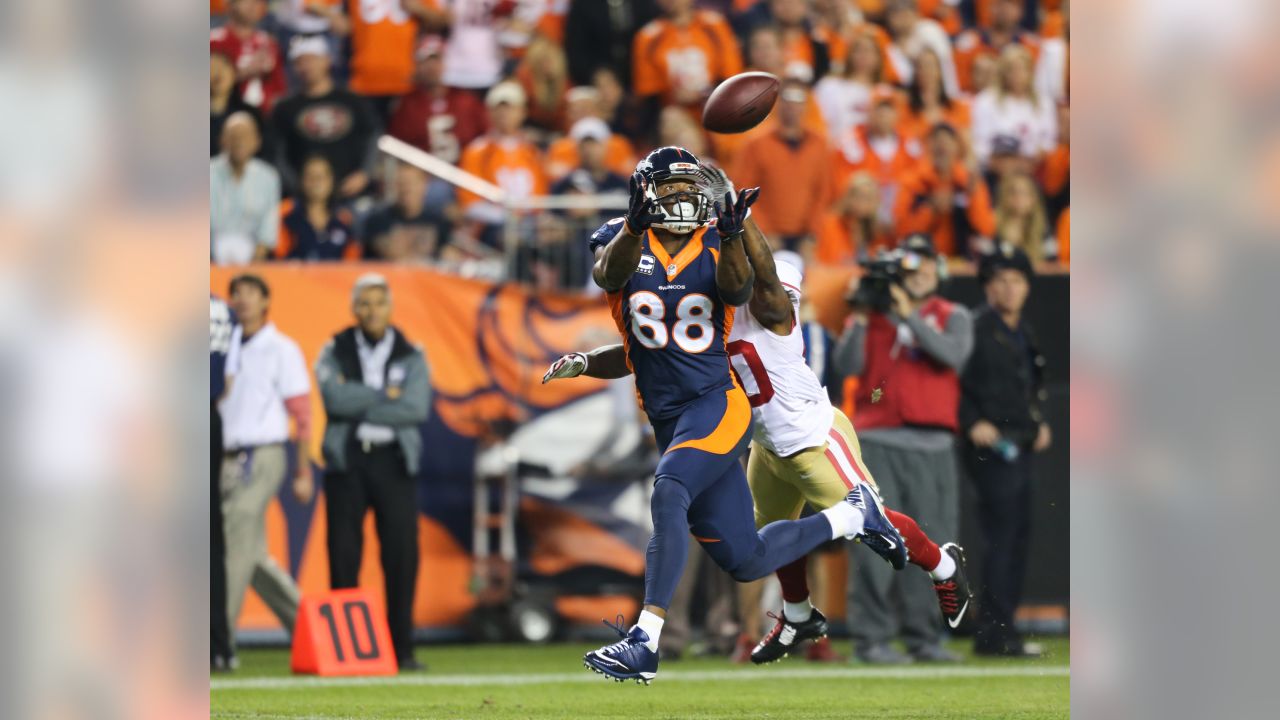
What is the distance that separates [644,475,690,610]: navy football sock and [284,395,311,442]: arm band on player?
481 cm

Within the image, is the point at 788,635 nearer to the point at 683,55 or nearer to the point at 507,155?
the point at 507,155

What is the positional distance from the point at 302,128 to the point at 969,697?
699 centimetres

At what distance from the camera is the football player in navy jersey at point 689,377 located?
7.02 meters

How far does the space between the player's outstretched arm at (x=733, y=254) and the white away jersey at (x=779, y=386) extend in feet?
2.34

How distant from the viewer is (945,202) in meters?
13.4

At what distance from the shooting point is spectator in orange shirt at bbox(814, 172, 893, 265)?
12750 millimetres

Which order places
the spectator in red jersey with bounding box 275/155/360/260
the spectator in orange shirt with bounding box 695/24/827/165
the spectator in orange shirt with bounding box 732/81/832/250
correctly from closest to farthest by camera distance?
the spectator in orange shirt with bounding box 732/81/832/250 < the spectator in red jersey with bounding box 275/155/360/260 < the spectator in orange shirt with bounding box 695/24/827/165

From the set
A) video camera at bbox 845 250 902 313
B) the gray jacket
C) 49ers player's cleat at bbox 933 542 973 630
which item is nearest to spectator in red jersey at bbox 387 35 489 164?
the gray jacket

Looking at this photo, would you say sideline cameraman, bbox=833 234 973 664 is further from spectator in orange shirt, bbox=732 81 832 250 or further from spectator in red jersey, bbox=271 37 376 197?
spectator in red jersey, bbox=271 37 376 197

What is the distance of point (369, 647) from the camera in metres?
10.6

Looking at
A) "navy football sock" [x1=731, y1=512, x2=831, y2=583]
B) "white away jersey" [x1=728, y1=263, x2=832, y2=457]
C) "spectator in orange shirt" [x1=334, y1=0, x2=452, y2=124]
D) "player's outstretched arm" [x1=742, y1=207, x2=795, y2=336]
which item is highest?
"spectator in orange shirt" [x1=334, y1=0, x2=452, y2=124]

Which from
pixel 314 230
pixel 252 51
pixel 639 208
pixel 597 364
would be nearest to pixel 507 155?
pixel 314 230
